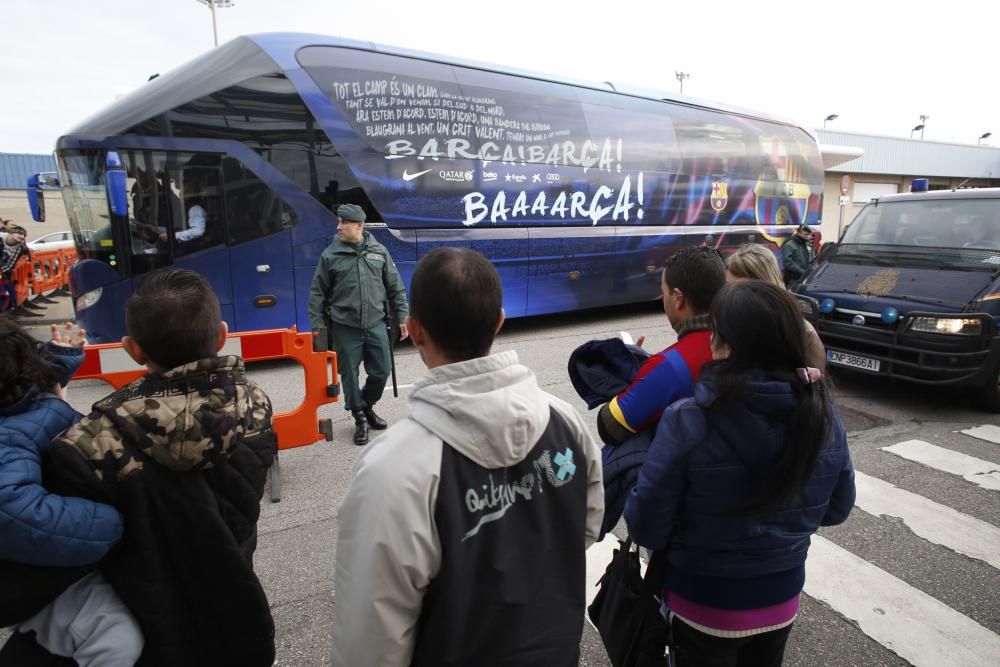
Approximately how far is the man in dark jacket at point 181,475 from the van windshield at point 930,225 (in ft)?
23.0

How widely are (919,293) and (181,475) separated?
21.0 ft

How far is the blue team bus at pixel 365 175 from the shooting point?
6559 mm

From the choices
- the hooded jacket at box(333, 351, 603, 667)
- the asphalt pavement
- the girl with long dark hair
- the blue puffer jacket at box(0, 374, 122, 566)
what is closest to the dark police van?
the asphalt pavement

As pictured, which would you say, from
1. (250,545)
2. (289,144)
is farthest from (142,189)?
(250,545)

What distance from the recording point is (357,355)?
5023 mm

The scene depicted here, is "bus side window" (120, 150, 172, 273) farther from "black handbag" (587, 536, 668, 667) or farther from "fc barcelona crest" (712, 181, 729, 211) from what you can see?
"fc barcelona crest" (712, 181, 729, 211)

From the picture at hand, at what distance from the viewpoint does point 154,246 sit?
260 inches

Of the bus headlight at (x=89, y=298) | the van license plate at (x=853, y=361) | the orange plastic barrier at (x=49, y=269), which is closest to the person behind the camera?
the van license plate at (x=853, y=361)

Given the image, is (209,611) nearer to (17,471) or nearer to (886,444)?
(17,471)

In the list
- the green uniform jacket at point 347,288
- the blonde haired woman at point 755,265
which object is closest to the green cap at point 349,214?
the green uniform jacket at point 347,288

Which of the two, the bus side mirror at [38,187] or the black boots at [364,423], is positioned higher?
the bus side mirror at [38,187]

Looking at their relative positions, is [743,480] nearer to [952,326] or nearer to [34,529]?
[34,529]

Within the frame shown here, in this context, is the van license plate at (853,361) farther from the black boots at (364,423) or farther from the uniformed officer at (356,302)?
the black boots at (364,423)

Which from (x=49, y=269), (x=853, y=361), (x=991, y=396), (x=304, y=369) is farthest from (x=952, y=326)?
(x=49, y=269)
